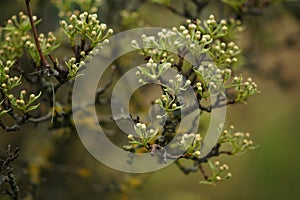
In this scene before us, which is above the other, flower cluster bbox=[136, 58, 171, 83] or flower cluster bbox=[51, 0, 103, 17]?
flower cluster bbox=[51, 0, 103, 17]

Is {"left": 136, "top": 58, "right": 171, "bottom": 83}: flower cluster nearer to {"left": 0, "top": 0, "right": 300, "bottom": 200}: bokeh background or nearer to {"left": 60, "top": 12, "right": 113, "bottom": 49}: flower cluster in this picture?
{"left": 60, "top": 12, "right": 113, "bottom": 49}: flower cluster

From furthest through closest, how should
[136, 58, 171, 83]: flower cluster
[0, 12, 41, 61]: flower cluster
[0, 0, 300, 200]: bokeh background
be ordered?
1. [0, 0, 300, 200]: bokeh background
2. [0, 12, 41, 61]: flower cluster
3. [136, 58, 171, 83]: flower cluster

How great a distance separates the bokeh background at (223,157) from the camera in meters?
2.47

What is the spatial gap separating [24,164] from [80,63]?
1265 millimetres

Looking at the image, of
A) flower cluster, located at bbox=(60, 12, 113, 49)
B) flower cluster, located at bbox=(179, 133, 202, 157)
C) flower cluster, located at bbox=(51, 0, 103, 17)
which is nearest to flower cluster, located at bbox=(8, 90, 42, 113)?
flower cluster, located at bbox=(60, 12, 113, 49)

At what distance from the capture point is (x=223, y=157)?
407 centimetres

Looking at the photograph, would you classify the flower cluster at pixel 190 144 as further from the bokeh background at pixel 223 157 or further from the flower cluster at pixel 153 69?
the bokeh background at pixel 223 157

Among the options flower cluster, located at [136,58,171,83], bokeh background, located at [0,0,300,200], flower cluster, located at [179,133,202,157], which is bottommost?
bokeh background, located at [0,0,300,200]

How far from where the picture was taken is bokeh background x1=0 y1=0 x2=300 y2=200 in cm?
247

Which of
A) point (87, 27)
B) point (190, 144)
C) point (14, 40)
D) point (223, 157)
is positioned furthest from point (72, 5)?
point (223, 157)

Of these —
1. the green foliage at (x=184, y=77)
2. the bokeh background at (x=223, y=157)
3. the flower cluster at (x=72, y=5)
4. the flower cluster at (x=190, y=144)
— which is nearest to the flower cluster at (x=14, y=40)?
the flower cluster at (x=72, y=5)

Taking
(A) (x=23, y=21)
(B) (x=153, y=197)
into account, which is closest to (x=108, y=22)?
(A) (x=23, y=21)

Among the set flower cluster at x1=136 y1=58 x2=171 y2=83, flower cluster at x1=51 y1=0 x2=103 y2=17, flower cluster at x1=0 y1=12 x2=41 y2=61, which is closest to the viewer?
flower cluster at x1=136 y1=58 x2=171 y2=83

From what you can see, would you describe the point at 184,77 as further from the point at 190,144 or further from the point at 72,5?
the point at 72,5
